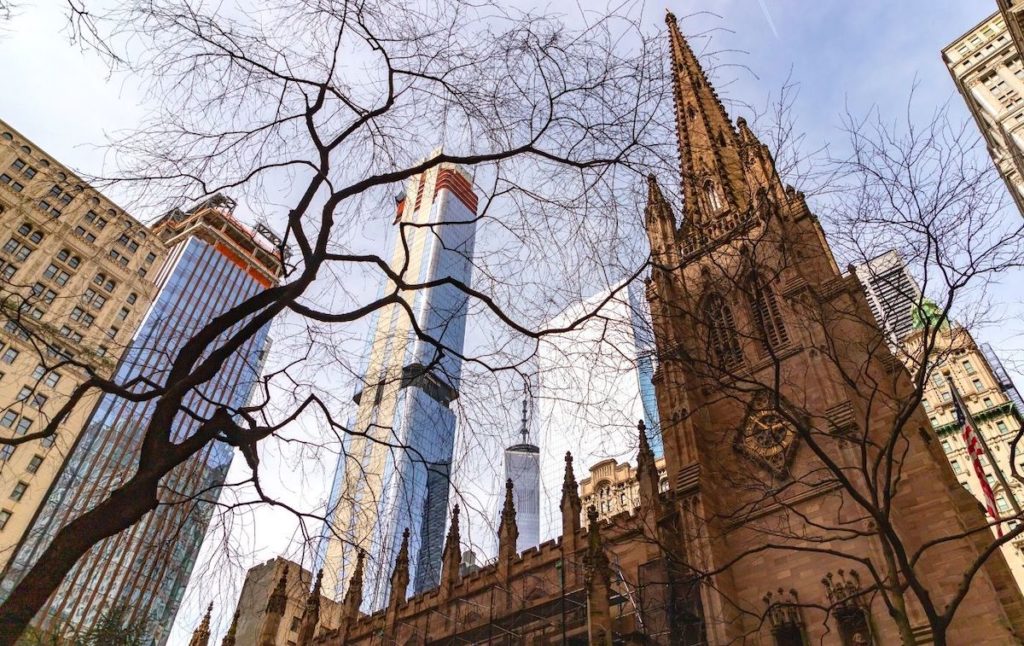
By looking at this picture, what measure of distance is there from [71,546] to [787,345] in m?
23.7

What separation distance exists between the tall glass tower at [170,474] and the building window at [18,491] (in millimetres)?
1417

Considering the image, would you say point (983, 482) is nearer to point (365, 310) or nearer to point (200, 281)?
point (365, 310)

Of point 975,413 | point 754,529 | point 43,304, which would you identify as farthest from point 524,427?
point 975,413

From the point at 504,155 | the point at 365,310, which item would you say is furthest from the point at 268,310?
the point at 504,155

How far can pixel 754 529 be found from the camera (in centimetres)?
1266

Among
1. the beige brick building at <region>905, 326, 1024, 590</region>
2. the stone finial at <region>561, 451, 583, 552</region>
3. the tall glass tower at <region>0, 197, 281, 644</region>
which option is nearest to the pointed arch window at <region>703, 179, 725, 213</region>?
the tall glass tower at <region>0, 197, 281, 644</region>

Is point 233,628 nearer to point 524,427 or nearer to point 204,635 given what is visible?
point 204,635

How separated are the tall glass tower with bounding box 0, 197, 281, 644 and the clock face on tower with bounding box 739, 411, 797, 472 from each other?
53.5 feet

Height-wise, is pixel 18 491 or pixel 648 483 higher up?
pixel 18 491

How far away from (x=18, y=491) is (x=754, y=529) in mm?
47274

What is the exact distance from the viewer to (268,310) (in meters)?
6.19

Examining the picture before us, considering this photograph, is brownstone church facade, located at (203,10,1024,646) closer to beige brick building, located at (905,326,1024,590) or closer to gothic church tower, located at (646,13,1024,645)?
gothic church tower, located at (646,13,1024,645)

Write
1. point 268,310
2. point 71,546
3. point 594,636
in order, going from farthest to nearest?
point 594,636
point 268,310
point 71,546

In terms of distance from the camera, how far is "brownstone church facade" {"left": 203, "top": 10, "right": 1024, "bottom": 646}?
16109 mm
